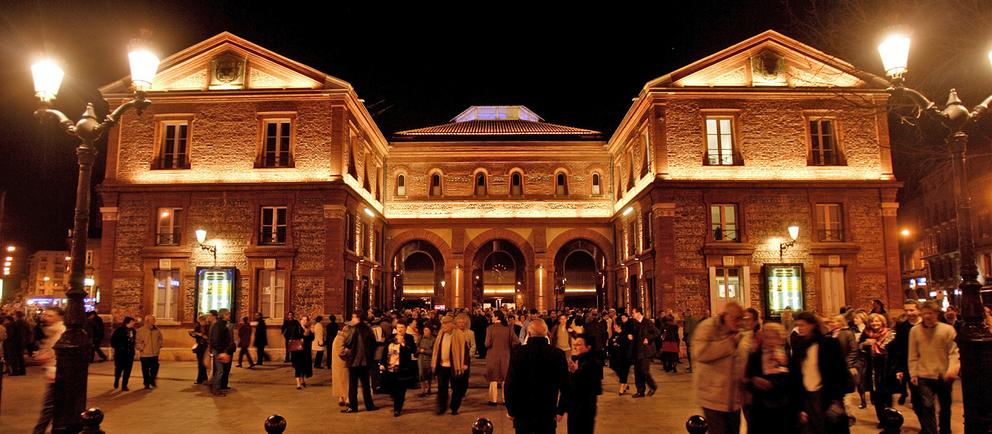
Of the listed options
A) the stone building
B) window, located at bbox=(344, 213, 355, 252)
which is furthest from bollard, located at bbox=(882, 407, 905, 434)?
window, located at bbox=(344, 213, 355, 252)

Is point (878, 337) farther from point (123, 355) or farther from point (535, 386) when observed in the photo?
point (123, 355)

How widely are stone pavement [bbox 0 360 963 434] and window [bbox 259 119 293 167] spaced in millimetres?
10977

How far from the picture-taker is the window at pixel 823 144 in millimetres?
26703

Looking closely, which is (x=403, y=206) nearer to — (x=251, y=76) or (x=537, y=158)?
(x=537, y=158)

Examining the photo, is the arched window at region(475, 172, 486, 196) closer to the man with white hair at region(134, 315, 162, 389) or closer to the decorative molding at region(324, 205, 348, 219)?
the decorative molding at region(324, 205, 348, 219)

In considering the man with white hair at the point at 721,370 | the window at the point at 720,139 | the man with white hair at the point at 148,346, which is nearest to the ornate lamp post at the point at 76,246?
the man with white hair at the point at 148,346

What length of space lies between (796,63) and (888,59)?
62.2ft

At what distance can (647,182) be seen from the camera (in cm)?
2725

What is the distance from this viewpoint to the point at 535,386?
22.8 ft

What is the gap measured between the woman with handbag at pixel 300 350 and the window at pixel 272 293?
7030 millimetres

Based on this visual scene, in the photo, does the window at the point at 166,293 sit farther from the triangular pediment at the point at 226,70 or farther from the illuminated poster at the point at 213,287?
the triangular pediment at the point at 226,70

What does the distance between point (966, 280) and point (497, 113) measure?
129ft

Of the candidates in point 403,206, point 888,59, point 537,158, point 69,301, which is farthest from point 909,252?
point 69,301

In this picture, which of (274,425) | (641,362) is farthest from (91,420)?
(641,362)
